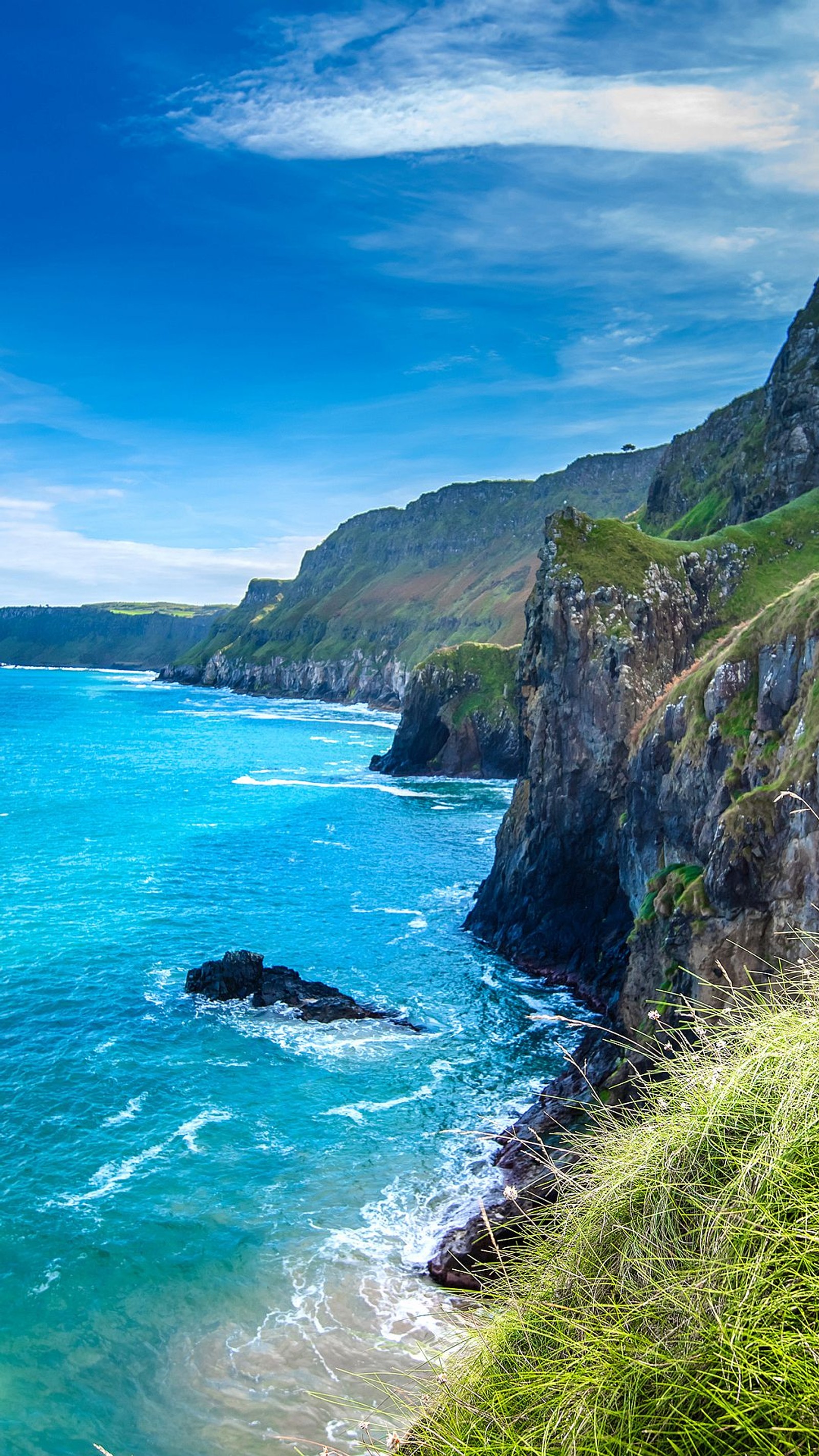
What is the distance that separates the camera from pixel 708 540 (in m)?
54.8

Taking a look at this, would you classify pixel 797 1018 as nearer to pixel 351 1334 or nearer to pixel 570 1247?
pixel 570 1247

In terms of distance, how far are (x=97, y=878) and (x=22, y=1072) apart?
85.6ft

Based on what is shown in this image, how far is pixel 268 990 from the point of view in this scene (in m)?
40.8

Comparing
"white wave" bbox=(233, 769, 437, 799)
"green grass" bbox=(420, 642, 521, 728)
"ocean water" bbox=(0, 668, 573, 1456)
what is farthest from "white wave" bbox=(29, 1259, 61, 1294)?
"green grass" bbox=(420, 642, 521, 728)

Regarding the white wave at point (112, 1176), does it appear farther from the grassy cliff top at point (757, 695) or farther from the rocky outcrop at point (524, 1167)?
the grassy cliff top at point (757, 695)

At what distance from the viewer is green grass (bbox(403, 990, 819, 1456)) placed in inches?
224

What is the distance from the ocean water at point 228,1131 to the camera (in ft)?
65.6

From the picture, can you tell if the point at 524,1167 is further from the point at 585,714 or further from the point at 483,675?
the point at 483,675

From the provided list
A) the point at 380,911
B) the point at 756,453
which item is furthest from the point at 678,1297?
the point at 756,453

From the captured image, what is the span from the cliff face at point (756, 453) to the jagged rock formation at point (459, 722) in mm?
26944

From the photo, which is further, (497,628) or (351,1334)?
(497,628)

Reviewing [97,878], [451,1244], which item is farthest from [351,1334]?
[97,878]

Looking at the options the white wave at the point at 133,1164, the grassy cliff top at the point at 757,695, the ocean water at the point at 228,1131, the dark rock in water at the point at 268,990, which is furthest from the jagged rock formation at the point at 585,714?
the white wave at the point at 133,1164

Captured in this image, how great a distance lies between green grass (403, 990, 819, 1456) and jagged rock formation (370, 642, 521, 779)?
95.7m
